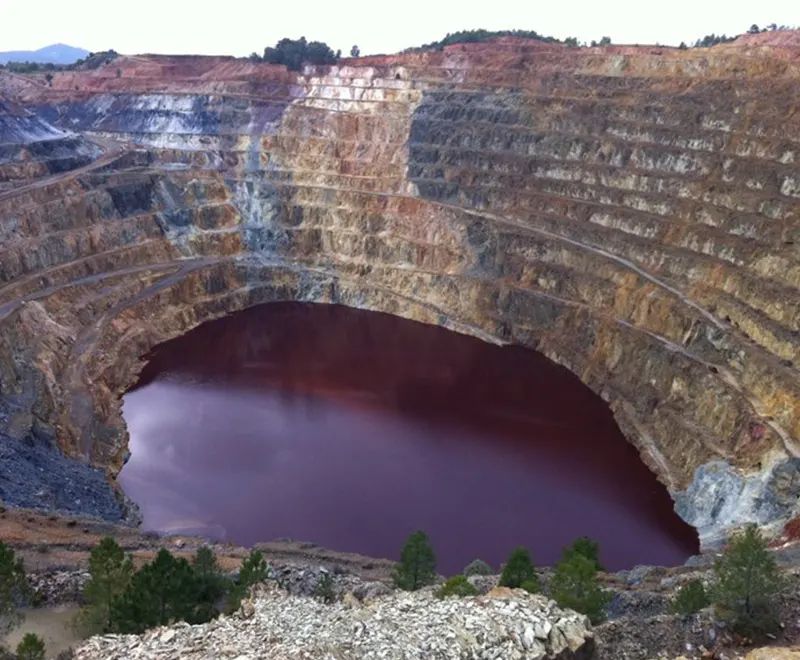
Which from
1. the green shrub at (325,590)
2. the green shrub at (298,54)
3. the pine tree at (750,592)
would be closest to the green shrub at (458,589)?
the green shrub at (325,590)

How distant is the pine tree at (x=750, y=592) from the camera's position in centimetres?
2158

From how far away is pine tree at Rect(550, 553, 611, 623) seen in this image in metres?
24.5

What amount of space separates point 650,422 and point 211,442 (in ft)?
108

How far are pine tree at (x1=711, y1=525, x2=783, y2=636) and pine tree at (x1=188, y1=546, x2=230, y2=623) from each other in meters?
16.9

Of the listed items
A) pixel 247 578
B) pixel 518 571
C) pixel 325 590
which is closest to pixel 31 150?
pixel 247 578

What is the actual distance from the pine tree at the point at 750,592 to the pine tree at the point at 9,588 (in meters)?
23.5

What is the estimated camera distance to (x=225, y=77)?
344ft

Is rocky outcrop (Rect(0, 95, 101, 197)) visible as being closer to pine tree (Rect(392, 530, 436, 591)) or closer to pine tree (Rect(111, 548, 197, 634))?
pine tree (Rect(111, 548, 197, 634))

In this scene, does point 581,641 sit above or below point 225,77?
below

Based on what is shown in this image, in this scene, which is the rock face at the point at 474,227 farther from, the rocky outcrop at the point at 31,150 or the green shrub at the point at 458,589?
the green shrub at the point at 458,589

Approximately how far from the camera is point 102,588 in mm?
23906

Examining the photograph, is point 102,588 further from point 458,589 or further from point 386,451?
point 386,451

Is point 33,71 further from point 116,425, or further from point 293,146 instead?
point 116,425

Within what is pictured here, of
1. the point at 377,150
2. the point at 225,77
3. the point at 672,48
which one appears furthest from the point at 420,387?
the point at 225,77
